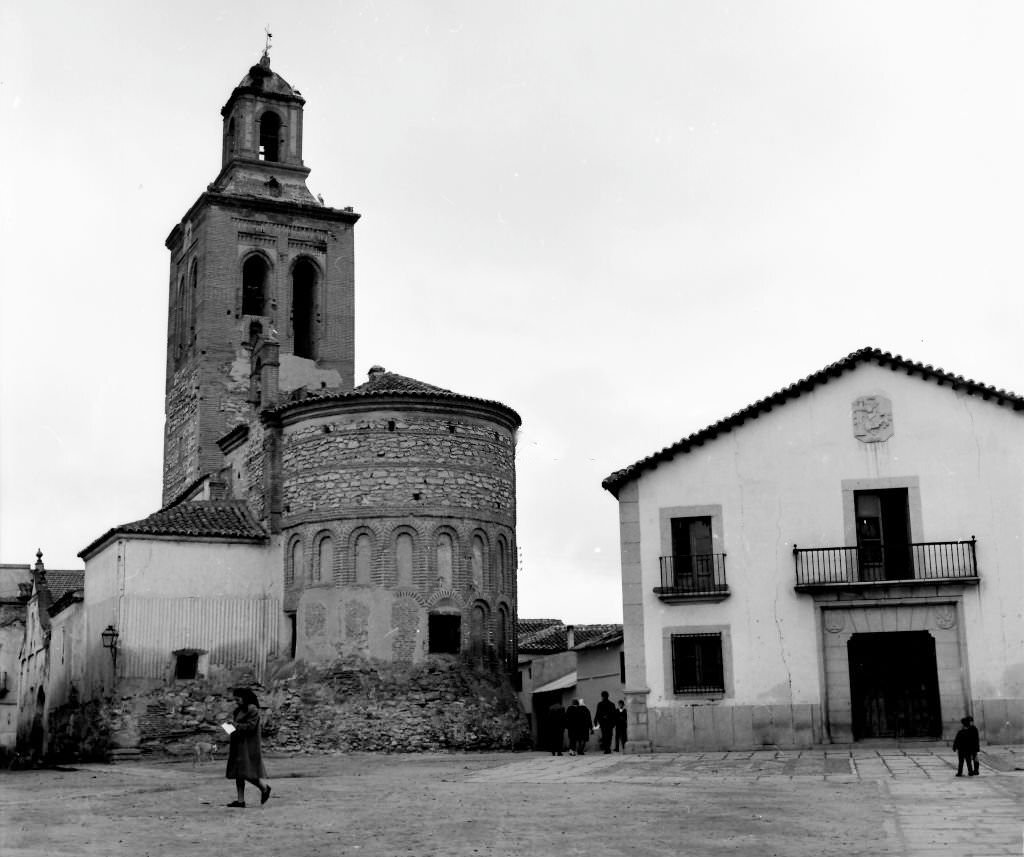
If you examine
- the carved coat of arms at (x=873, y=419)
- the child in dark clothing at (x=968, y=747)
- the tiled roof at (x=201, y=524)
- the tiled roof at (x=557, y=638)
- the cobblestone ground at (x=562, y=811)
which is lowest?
the cobblestone ground at (x=562, y=811)

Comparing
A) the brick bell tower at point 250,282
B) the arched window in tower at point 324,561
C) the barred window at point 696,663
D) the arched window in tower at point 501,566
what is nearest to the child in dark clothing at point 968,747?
the barred window at point 696,663

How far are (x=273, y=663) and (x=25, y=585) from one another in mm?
22655

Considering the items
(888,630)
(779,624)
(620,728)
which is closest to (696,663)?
(779,624)

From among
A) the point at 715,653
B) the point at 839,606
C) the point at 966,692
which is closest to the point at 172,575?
the point at 715,653

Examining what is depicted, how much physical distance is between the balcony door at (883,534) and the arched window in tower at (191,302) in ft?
95.1

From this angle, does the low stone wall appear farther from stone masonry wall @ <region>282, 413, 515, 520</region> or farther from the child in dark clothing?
the child in dark clothing

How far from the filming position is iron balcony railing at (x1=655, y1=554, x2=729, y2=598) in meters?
28.1

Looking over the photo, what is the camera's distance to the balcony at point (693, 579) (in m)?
28.0

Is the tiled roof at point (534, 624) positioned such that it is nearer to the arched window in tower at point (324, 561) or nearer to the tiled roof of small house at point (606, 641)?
the tiled roof of small house at point (606, 641)

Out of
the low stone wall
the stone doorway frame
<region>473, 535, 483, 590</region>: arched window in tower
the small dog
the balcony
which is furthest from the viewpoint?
<region>473, 535, 483, 590</region>: arched window in tower

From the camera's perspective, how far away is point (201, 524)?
35.2 meters

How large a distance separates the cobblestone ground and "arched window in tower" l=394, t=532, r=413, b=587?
9661 mm

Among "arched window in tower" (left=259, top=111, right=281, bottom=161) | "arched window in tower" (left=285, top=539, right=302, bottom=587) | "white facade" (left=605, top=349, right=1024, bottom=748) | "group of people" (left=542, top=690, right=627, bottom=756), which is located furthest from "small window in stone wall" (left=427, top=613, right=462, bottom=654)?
"arched window in tower" (left=259, top=111, right=281, bottom=161)

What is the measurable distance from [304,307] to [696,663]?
91.6 ft
